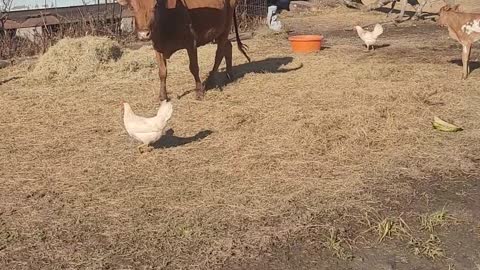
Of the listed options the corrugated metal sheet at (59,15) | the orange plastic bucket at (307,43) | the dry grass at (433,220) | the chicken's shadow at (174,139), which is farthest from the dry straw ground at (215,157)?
the corrugated metal sheet at (59,15)

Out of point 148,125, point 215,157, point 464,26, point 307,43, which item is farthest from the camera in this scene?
point 307,43

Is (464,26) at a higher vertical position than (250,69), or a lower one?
higher

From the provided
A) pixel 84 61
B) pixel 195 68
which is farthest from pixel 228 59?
pixel 84 61

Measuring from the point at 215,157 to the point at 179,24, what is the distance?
7.63 ft

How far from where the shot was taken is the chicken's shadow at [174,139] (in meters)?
5.80

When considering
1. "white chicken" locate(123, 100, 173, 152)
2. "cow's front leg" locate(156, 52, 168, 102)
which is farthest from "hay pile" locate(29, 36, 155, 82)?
"white chicken" locate(123, 100, 173, 152)

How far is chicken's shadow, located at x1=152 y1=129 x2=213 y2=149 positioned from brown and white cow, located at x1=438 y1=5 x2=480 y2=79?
427cm

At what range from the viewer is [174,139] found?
6.00 m

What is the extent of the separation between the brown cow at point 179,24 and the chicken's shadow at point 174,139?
1.14 meters

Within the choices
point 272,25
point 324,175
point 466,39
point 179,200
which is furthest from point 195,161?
point 272,25

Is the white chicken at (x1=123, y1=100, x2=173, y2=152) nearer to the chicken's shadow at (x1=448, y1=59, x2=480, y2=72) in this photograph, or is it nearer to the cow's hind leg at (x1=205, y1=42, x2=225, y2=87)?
the cow's hind leg at (x1=205, y1=42, x2=225, y2=87)

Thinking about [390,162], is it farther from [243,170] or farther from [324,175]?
[243,170]

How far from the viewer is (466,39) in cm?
812

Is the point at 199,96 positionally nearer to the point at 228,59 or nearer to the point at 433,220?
the point at 228,59
